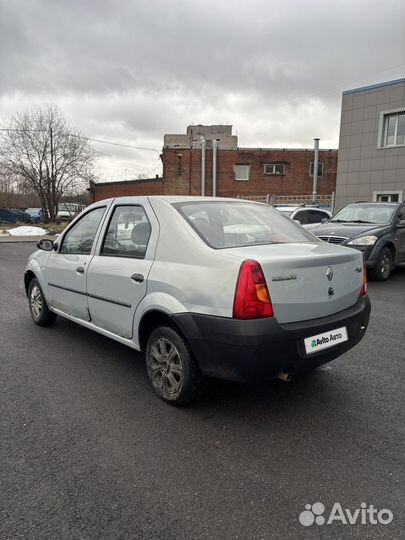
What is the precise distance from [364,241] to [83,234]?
6239mm

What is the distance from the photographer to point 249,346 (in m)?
2.54

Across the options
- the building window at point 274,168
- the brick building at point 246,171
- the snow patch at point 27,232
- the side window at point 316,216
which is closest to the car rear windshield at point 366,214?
the side window at point 316,216

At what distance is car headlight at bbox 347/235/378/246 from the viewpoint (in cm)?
828

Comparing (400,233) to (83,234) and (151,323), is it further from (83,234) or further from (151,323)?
(151,323)

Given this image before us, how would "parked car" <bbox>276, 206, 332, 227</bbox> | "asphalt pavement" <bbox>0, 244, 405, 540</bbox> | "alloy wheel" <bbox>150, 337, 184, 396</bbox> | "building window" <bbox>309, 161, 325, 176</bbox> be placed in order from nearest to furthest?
"asphalt pavement" <bbox>0, 244, 405, 540</bbox>, "alloy wheel" <bbox>150, 337, 184, 396</bbox>, "parked car" <bbox>276, 206, 332, 227</bbox>, "building window" <bbox>309, 161, 325, 176</bbox>

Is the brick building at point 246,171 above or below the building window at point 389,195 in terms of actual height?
above

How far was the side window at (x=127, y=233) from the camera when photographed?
11.2 feet

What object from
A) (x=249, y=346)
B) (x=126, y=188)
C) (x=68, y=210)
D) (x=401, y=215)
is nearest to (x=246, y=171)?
(x=126, y=188)

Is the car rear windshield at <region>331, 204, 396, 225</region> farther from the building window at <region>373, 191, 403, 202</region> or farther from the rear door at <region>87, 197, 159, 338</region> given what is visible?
the building window at <region>373, 191, 403, 202</region>

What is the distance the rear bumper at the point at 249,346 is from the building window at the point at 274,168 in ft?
95.9

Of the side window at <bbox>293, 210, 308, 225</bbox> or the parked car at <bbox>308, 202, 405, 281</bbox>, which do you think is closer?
the parked car at <bbox>308, 202, 405, 281</bbox>

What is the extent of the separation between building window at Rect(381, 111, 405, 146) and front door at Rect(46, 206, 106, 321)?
17.1 meters

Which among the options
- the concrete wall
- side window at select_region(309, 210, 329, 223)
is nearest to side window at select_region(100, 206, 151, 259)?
side window at select_region(309, 210, 329, 223)

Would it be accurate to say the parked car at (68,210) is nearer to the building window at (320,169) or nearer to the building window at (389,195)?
the building window at (320,169)
